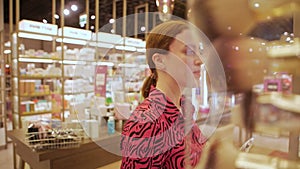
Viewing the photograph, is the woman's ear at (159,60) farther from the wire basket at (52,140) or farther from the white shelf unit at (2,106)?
the white shelf unit at (2,106)

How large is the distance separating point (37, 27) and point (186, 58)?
3.52 metres

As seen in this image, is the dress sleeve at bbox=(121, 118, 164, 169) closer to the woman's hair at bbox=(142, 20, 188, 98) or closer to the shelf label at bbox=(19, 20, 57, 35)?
the woman's hair at bbox=(142, 20, 188, 98)

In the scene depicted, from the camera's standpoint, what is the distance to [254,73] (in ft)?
0.53

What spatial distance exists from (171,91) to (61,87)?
3486 millimetres

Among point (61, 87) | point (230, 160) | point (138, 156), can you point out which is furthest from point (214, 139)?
point (61, 87)

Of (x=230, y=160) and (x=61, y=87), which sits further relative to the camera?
(x=61, y=87)

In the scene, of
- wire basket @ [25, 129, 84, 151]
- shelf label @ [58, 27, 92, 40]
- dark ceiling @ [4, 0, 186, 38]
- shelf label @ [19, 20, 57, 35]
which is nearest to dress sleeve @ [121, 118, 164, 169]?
wire basket @ [25, 129, 84, 151]

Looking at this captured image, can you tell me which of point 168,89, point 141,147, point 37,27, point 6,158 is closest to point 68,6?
point 37,27

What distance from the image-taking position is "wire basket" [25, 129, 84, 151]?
1540mm

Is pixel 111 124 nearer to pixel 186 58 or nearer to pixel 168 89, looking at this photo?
pixel 168 89

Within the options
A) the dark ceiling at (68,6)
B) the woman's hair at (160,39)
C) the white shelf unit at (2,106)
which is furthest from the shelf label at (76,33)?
the woman's hair at (160,39)

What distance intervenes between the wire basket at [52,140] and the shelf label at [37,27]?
214cm

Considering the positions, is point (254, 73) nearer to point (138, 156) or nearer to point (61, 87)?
point (138, 156)

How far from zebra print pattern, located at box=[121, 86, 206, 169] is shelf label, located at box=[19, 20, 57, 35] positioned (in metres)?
3.23
